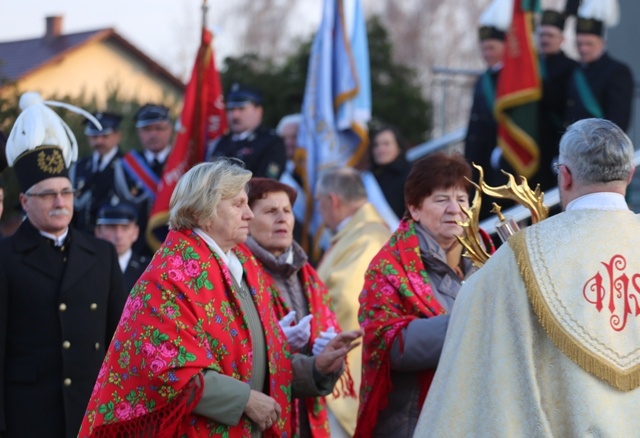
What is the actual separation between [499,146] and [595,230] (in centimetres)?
550

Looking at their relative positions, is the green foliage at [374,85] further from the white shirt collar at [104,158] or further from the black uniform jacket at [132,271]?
the black uniform jacket at [132,271]

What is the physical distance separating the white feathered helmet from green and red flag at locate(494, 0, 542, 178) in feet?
13.7

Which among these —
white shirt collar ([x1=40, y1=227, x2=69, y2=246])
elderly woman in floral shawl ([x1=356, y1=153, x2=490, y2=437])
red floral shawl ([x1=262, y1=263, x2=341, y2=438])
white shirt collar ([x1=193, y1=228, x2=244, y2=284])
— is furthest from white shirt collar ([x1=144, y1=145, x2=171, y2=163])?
white shirt collar ([x1=193, y1=228, x2=244, y2=284])

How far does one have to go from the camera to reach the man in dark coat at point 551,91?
9633 millimetres

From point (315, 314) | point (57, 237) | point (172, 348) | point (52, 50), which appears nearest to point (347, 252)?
point (315, 314)

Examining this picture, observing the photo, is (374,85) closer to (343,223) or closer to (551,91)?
(551,91)

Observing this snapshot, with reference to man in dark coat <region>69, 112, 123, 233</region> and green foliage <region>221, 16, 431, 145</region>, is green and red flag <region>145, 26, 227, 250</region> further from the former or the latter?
green foliage <region>221, 16, 431, 145</region>

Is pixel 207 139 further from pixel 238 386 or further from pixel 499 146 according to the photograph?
pixel 238 386

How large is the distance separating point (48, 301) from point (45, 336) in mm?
167

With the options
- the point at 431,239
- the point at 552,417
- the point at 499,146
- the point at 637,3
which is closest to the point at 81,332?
the point at 431,239

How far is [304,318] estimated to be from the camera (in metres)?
5.64

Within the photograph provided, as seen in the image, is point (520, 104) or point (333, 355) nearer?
point (333, 355)

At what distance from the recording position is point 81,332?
5910mm

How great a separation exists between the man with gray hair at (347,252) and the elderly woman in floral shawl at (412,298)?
189cm
